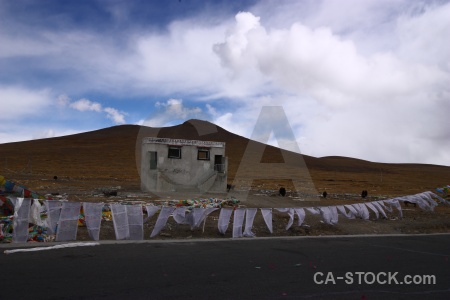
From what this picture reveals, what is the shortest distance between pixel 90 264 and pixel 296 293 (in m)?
4.35

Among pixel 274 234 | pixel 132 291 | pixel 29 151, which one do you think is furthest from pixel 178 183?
pixel 29 151

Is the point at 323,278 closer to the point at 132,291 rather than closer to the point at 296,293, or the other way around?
the point at 296,293

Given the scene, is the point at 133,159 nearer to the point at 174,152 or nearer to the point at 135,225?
the point at 174,152

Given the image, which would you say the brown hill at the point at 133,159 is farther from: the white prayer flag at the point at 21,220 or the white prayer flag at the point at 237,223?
the white prayer flag at the point at 21,220

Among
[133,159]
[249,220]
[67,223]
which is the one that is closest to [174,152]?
[249,220]

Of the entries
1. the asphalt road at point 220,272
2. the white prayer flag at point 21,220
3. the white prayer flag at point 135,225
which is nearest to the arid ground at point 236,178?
the white prayer flag at point 135,225

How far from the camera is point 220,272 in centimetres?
820

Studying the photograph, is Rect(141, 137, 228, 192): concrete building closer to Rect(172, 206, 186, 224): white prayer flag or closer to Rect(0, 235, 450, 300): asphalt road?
Rect(172, 206, 186, 224): white prayer flag

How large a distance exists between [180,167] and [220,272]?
967 inches

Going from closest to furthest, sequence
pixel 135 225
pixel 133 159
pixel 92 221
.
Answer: pixel 92 221, pixel 135 225, pixel 133 159

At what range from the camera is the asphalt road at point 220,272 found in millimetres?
6629

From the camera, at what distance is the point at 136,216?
13.1m

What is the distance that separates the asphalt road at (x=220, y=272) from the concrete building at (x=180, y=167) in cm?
1967

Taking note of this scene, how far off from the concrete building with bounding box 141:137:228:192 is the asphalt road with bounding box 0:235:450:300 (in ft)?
64.5
